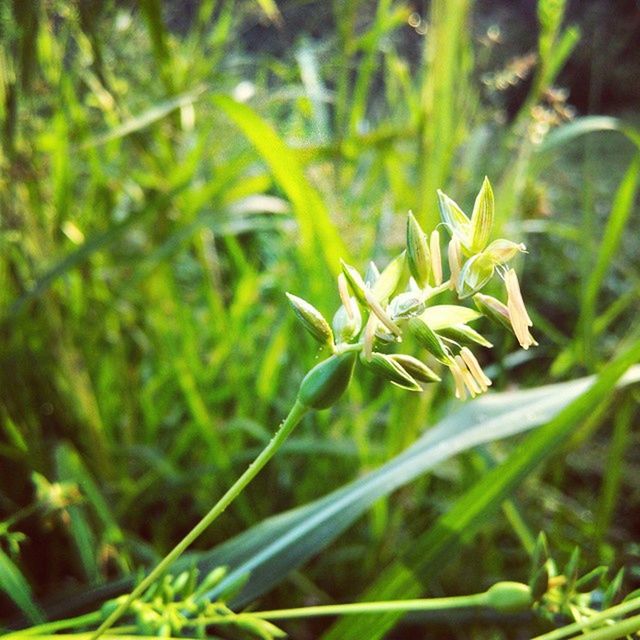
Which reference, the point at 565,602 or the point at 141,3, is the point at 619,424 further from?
the point at 141,3

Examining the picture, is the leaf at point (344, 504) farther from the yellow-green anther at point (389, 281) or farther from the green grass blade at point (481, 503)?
the yellow-green anther at point (389, 281)

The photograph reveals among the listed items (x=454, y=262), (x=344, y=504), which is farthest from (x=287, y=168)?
(x=454, y=262)

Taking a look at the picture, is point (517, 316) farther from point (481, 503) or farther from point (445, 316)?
point (481, 503)

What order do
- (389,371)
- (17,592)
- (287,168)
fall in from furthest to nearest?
(287,168) → (17,592) → (389,371)

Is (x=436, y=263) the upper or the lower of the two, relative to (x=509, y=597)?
upper

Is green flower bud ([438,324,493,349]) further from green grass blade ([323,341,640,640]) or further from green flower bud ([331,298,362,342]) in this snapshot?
green grass blade ([323,341,640,640])

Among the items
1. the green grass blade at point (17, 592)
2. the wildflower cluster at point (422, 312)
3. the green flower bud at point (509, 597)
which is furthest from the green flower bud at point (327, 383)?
the green grass blade at point (17, 592)

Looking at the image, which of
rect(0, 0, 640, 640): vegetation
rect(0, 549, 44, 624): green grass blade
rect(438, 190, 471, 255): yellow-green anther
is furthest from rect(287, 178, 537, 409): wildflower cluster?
rect(0, 549, 44, 624): green grass blade
